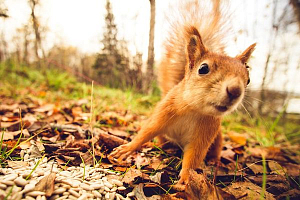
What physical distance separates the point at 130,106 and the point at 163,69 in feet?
4.47

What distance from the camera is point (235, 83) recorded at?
1069 mm

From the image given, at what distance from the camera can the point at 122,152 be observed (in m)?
1.54

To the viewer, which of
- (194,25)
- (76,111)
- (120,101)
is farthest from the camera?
(120,101)

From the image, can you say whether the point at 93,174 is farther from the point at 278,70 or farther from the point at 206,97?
the point at 278,70

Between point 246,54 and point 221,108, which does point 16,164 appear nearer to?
point 221,108

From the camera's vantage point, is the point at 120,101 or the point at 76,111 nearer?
the point at 76,111

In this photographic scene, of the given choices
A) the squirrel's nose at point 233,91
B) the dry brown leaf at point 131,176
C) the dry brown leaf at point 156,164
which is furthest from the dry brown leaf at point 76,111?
the squirrel's nose at point 233,91

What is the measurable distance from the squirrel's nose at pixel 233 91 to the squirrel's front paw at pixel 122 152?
0.93m

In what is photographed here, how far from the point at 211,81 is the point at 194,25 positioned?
3.23 ft

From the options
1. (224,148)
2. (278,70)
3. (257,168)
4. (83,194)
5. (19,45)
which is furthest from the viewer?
(19,45)

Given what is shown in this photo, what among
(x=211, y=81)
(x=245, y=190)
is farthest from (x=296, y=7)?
(x=245, y=190)

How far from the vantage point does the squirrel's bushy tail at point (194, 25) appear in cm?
186

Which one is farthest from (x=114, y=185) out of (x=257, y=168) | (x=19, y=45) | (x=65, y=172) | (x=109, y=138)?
(x=19, y=45)

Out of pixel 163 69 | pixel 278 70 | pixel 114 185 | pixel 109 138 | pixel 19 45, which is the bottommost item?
pixel 114 185
